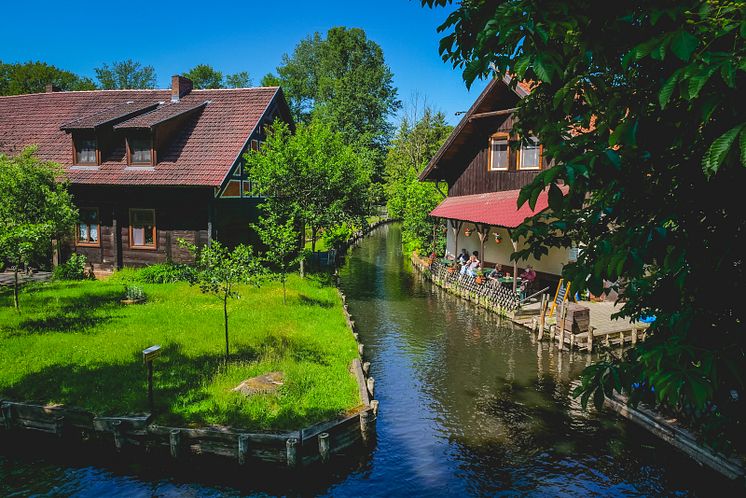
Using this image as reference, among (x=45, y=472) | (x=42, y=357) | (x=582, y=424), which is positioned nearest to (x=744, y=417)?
(x=582, y=424)

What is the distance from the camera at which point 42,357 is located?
46.3 feet

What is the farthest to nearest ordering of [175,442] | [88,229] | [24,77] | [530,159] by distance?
[24,77] → [88,229] → [530,159] → [175,442]

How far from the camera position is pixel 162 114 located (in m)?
26.4

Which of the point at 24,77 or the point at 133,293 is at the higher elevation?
the point at 24,77

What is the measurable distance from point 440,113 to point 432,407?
46.5 m

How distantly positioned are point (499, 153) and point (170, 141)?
16916 millimetres

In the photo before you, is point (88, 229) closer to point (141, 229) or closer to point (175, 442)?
point (141, 229)

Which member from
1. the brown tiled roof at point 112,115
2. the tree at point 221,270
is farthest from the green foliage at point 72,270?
the tree at point 221,270

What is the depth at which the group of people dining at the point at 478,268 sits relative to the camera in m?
23.6

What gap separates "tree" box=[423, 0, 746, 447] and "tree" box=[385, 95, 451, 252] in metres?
30.1

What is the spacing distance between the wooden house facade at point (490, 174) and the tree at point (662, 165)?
17.3 m

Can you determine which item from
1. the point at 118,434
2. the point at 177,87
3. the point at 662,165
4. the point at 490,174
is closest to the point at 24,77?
the point at 177,87

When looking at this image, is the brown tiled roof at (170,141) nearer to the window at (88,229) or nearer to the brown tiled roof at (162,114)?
the brown tiled roof at (162,114)

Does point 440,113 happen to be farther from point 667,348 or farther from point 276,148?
point 667,348
